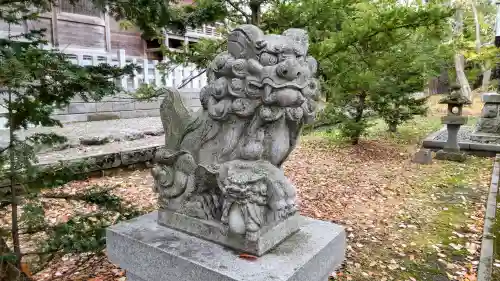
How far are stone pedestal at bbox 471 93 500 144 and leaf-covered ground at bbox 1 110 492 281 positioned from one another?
1168mm

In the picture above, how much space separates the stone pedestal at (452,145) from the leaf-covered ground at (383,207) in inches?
9.8

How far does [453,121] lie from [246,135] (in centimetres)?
675

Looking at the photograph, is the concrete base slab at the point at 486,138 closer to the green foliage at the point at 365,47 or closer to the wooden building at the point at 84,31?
the green foliage at the point at 365,47

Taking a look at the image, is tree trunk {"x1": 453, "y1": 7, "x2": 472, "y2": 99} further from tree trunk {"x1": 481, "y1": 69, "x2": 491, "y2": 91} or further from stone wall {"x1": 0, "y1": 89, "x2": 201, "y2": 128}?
stone wall {"x1": 0, "y1": 89, "x2": 201, "y2": 128}

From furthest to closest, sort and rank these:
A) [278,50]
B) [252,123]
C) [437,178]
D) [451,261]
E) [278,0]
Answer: [437,178], [278,0], [451,261], [252,123], [278,50]

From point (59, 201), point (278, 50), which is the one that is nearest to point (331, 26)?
point (278, 50)

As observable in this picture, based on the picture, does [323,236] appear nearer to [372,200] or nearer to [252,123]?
[252,123]

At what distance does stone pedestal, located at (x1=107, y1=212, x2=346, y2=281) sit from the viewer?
181cm

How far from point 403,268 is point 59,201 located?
13.5 feet

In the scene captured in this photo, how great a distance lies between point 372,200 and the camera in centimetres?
507

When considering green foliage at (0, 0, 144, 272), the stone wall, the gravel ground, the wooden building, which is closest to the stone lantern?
the stone wall

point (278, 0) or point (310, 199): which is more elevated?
point (278, 0)

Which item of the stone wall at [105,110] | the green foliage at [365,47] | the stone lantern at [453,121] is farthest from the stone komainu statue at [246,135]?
the stone lantern at [453,121]

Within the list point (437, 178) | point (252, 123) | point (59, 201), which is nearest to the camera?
point (252, 123)
